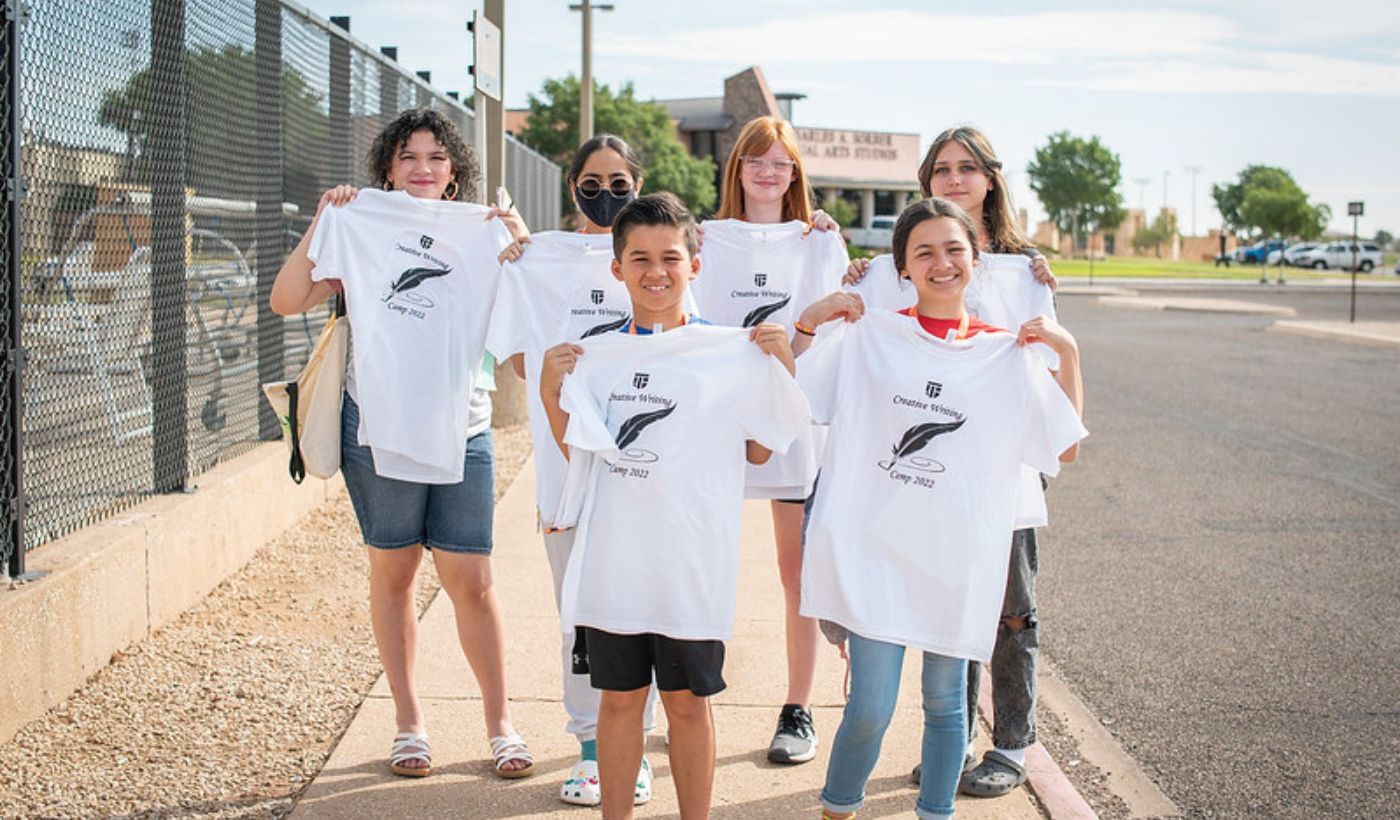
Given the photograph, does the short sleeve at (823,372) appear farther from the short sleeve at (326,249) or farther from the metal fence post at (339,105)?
the metal fence post at (339,105)

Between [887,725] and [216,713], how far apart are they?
2.44m

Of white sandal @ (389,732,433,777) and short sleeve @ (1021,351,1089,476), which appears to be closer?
short sleeve @ (1021,351,1089,476)

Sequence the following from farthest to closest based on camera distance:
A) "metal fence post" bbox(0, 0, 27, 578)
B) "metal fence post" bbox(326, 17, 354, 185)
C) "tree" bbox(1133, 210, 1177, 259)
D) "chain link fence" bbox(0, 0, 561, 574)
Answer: "tree" bbox(1133, 210, 1177, 259) < "metal fence post" bbox(326, 17, 354, 185) < "chain link fence" bbox(0, 0, 561, 574) < "metal fence post" bbox(0, 0, 27, 578)

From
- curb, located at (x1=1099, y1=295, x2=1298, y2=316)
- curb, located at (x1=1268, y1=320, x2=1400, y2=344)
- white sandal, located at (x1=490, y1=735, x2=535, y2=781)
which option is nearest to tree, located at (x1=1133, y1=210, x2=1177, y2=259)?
curb, located at (x1=1099, y1=295, x2=1298, y2=316)

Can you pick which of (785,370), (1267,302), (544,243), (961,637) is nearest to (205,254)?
(544,243)

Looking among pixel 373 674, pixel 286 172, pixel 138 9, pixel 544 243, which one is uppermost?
pixel 138 9

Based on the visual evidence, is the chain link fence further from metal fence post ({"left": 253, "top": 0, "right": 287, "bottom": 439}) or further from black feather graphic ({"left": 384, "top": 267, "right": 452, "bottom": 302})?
black feather graphic ({"left": 384, "top": 267, "right": 452, "bottom": 302})

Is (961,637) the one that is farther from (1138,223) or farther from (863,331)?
(1138,223)

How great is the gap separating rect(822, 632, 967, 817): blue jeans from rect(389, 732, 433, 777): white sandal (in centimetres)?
133

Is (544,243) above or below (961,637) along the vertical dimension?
above

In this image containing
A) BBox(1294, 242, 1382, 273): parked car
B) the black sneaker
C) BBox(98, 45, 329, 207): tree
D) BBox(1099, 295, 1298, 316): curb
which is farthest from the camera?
BBox(1294, 242, 1382, 273): parked car

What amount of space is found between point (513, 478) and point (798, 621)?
5.52 m

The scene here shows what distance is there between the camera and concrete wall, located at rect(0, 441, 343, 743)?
4359mm

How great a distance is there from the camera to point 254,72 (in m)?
7.34
